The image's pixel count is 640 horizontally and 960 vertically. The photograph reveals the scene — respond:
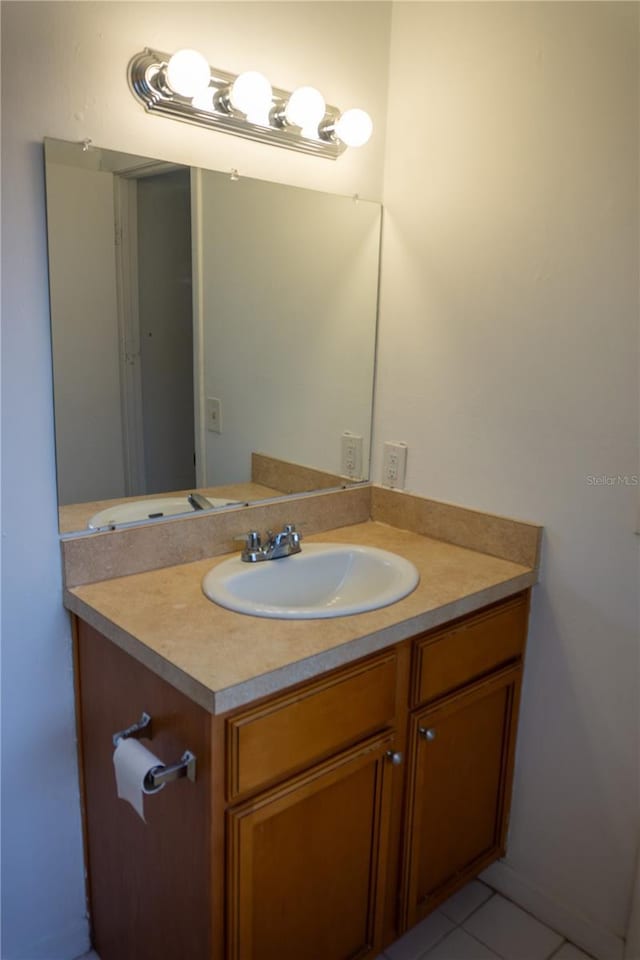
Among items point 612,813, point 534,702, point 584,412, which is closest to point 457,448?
point 584,412

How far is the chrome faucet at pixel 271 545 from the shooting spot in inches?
62.8

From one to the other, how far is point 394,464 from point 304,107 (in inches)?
35.6

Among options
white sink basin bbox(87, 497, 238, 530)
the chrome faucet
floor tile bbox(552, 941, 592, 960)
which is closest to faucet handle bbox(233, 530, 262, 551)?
the chrome faucet

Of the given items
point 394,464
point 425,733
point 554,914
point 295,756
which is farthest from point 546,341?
point 554,914

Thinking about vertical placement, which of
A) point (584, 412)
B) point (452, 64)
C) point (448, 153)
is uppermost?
point (452, 64)

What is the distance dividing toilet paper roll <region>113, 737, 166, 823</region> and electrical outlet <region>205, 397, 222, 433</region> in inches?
29.5

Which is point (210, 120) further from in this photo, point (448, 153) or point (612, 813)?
point (612, 813)

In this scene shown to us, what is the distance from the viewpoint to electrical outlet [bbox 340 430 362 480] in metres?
1.95

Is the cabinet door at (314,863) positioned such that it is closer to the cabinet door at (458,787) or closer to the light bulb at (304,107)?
the cabinet door at (458,787)

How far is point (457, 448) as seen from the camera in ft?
5.79

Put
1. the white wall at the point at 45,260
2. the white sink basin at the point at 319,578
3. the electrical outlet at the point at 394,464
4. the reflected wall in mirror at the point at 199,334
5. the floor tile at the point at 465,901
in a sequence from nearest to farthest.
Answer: the white wall at the point at 45,260, the reflected wall in mirror at the point at 199,334, the white sink basin at the point at 319,578, the floor tile at the point at 465,901, the electrical outlet at the point at 394,464

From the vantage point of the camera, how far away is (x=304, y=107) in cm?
155

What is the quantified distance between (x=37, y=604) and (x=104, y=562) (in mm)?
152

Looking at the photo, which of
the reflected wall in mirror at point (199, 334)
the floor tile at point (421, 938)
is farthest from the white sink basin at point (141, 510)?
the floor tile at point (421, 938)
